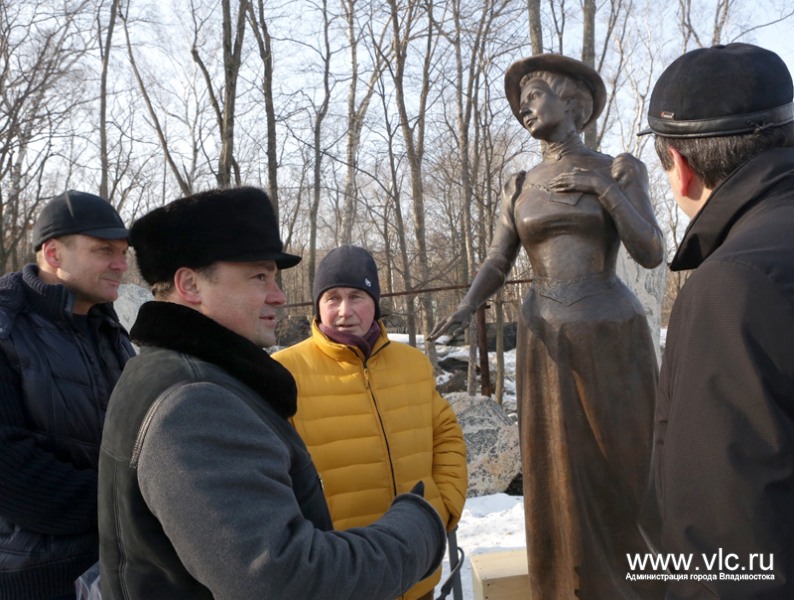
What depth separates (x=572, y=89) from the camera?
2.92 meters

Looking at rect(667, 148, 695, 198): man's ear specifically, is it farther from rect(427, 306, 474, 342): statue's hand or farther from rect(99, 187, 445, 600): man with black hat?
rect(427, 306, 474, 342): statue's hand

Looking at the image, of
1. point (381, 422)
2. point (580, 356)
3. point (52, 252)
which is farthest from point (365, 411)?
point (52, 252)

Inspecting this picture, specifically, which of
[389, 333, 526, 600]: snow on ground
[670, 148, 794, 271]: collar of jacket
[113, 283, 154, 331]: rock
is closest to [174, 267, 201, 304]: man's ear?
[670, 148, 794, 271]: collar of jacket

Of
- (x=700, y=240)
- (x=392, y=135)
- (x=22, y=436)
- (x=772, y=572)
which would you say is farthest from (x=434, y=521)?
(x=392, y=135)

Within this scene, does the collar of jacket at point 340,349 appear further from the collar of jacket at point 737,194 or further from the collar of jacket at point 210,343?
the collar of jacket at point 737,194

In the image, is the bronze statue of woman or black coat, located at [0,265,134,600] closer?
black coat, located at [0,265,134,600]

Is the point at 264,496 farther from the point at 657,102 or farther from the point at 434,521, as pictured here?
the point at 657,102

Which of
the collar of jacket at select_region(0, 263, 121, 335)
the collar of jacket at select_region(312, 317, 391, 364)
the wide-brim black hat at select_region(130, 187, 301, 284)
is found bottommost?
the collar of jacket at select_region(312, 317, 391, 364)

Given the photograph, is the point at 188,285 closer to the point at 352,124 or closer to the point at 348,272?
the point at 348,272

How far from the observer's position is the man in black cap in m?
1.07

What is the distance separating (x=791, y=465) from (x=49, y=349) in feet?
6.65

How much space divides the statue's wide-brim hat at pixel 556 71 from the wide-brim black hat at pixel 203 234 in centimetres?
182

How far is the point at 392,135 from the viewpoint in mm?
12148

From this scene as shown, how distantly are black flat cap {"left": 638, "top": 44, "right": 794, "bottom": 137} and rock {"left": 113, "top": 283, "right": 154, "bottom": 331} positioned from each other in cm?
636
